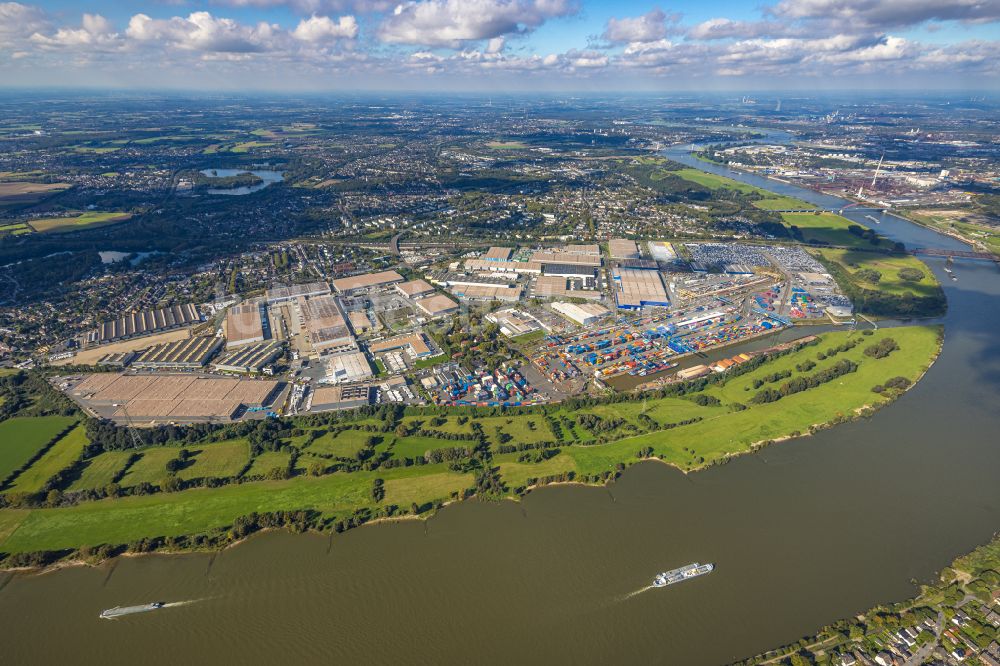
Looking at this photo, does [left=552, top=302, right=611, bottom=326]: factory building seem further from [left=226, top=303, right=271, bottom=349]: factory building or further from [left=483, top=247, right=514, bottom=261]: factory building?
[left=226, top=303, right=271, bottom=349]: factory building

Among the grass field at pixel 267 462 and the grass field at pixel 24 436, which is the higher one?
the grass field at pixel 24 436

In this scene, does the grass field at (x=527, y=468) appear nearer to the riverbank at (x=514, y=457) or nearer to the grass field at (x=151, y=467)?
the riverbank at (x=514, y=457)

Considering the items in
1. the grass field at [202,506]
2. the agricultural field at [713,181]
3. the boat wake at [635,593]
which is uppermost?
the agricultural field at [713,181]

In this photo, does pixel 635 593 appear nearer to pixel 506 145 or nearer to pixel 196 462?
pixel 196 462

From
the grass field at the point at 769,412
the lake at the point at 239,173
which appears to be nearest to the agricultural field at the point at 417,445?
the grass field at the point at 769,412

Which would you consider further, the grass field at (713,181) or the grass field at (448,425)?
the grass field at (713,181)

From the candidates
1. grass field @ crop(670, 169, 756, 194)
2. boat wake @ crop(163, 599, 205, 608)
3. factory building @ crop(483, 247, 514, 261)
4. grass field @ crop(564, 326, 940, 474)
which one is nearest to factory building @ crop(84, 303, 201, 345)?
boat wake @ crop(163, 599, 205, 608)

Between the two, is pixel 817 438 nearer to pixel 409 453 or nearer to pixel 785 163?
pixel 409 453

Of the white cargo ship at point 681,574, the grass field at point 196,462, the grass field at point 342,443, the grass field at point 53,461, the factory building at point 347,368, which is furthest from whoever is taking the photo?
the factory building at point 347,368
